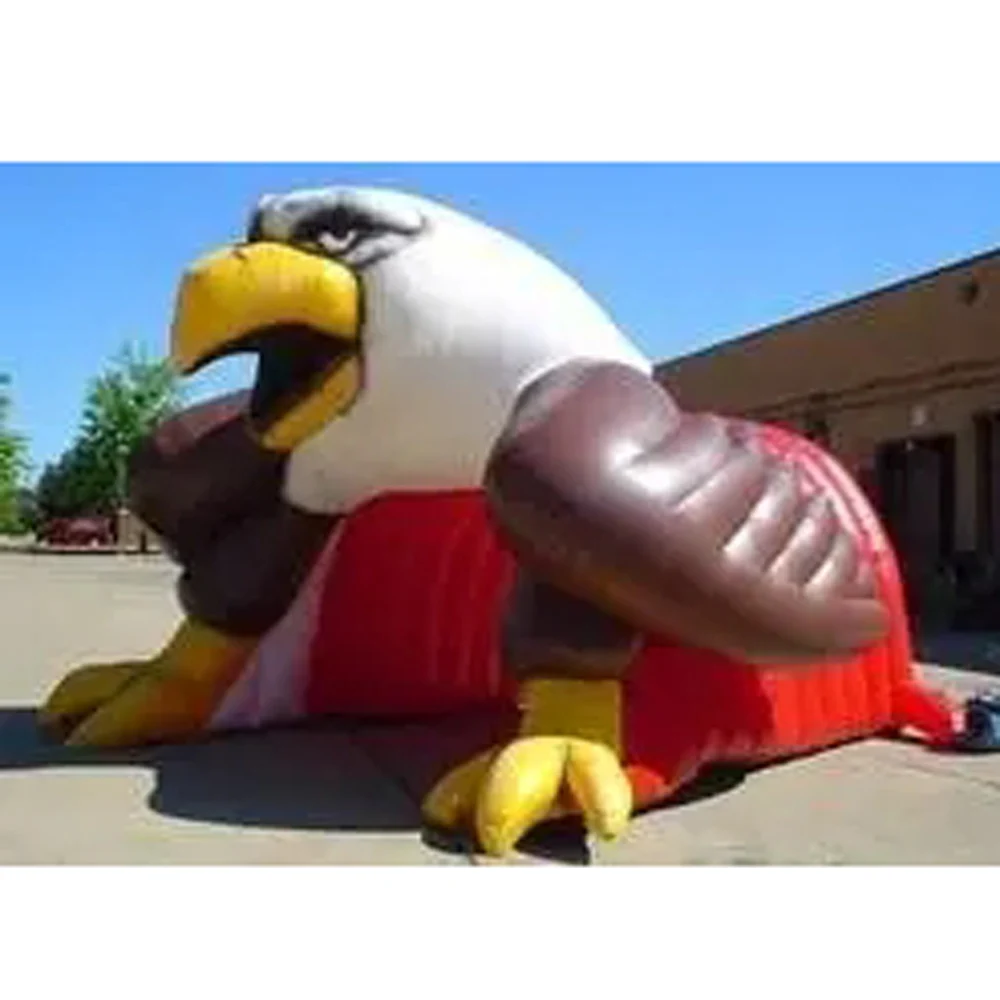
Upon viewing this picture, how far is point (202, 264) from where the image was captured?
8.05 meters

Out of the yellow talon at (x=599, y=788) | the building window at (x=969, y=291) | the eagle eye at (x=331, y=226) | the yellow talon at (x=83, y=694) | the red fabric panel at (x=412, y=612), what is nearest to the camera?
the yellow talon at (x=599, y=788)

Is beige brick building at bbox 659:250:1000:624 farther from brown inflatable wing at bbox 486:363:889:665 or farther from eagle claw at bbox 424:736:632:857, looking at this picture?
eagle claw at bbox 424:736:632:857

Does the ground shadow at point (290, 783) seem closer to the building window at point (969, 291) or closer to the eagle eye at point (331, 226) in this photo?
the eagle eye at point (331, 226)

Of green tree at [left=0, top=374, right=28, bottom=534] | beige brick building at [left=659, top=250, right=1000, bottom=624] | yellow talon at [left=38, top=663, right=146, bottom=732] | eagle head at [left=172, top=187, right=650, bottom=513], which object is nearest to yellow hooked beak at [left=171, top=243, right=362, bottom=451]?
eagle head at [left=172, top=187, right=650, bottom=513]

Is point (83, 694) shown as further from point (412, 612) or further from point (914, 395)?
point (914, 395)

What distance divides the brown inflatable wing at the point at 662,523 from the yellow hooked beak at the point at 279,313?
108cm

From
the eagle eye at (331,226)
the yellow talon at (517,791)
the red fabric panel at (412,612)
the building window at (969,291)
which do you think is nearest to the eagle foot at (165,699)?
the red fabric panel at (412,612)

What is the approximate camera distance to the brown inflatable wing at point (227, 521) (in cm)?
944

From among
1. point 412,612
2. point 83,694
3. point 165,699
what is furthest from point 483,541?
point 83,694

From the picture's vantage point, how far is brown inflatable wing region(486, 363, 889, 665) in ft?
22.8

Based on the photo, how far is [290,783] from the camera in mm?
8234

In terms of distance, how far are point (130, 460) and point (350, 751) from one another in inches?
88.6
